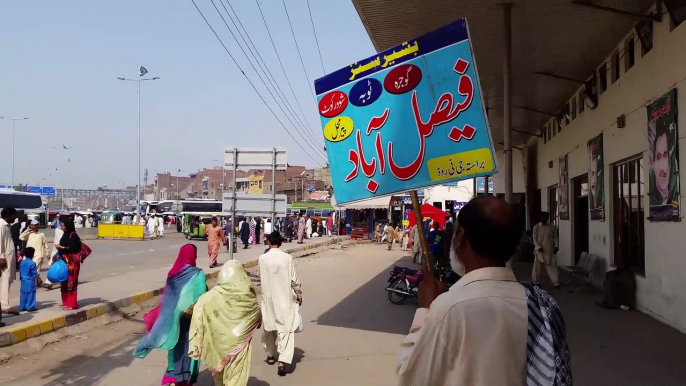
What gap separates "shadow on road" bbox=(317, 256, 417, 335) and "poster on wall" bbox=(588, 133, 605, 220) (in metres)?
4.58

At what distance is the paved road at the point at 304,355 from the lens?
20.9ft

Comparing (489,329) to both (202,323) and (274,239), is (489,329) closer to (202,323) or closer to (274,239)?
(202,323)

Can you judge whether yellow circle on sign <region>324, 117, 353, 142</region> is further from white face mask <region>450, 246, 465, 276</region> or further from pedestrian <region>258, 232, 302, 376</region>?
white face mask <region>450, 246, 465, 276</region>

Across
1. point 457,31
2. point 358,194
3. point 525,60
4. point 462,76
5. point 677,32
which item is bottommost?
point 358,194

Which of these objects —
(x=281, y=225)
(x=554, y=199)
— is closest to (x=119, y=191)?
(x=281, y=225)

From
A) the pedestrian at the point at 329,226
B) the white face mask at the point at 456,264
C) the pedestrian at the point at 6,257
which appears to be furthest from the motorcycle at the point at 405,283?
the pedestrian at the point at 329,226

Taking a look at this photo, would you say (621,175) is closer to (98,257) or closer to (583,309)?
(583,309)

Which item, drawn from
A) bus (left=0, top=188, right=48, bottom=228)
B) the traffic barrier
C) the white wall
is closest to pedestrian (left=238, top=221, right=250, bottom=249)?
the traffic barrier

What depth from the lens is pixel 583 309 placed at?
10250 mm

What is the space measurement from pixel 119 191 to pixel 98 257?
98.3m

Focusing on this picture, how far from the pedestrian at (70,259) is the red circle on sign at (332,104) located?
6436mm

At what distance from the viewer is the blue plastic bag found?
9812 mm

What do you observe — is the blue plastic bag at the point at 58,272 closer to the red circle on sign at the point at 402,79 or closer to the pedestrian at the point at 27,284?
the pedestrian at the point at 27,284

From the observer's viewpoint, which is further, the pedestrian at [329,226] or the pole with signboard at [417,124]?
the pedestrian at [329,226]
